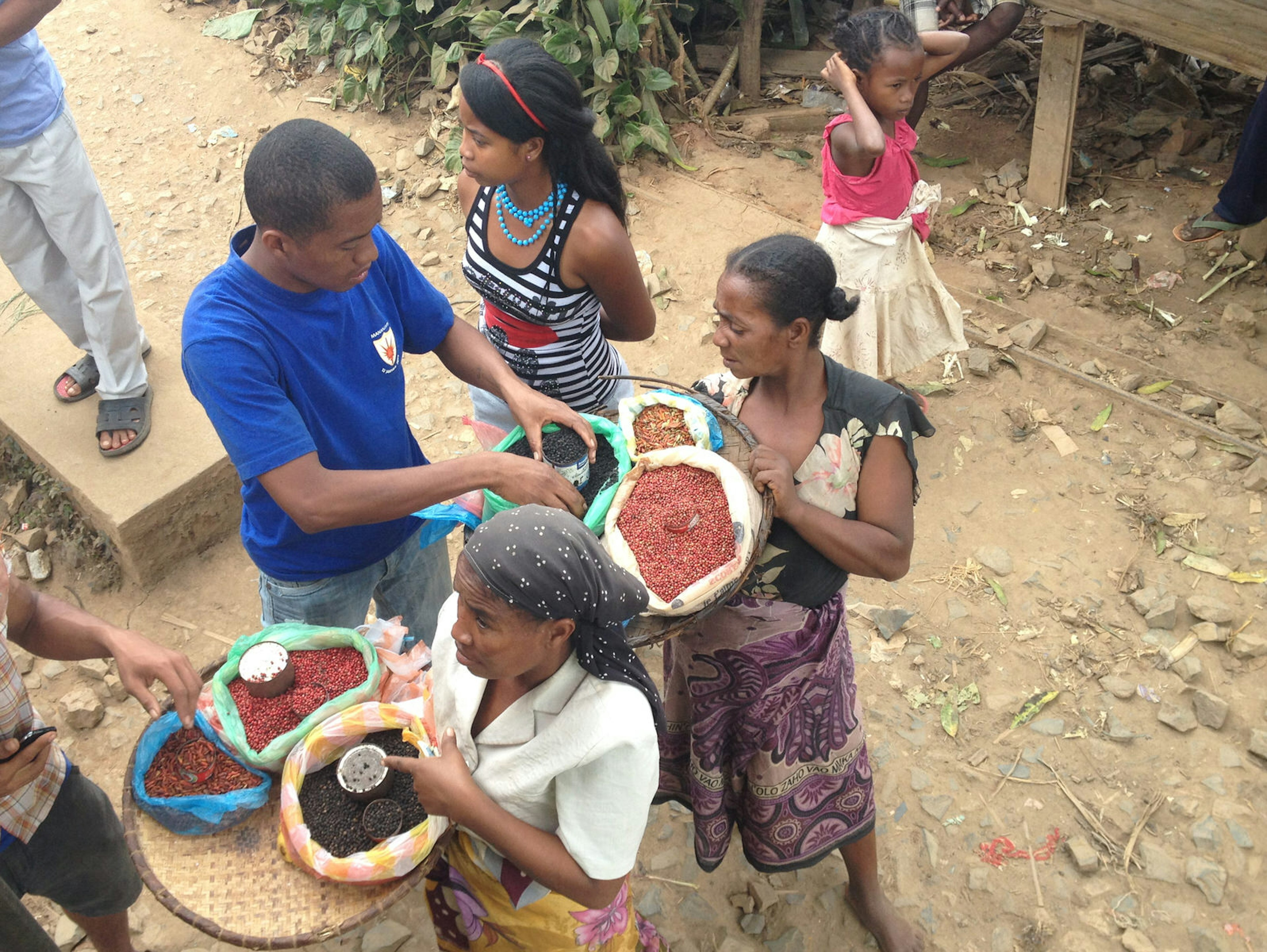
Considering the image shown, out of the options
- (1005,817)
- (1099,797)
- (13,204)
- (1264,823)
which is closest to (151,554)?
(13,204)

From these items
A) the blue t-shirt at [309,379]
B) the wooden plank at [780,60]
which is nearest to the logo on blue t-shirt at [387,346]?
the blue t-shirt at [309,379]

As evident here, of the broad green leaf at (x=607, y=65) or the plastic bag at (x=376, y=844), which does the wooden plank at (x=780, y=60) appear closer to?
the broad green leaf at (x=607, y=65)

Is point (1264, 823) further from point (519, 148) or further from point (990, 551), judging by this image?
point (519, 148)

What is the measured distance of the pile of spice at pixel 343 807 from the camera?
6.04 ft

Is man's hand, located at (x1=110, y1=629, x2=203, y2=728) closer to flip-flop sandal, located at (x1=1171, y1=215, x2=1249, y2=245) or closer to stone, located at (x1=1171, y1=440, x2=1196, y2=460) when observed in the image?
stone, located at (x1=1171, y1=440, x2=1196, y2=460)

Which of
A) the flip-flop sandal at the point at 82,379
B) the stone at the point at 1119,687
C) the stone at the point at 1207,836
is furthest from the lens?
the flip-flop sandal at the point at 82,379

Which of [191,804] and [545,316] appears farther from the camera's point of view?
[545,316]

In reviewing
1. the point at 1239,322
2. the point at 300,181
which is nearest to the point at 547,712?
the point at 300,181

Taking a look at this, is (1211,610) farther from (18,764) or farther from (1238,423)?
(18,764)

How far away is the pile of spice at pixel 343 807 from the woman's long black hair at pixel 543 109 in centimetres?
162

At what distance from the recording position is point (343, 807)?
6.21 feet

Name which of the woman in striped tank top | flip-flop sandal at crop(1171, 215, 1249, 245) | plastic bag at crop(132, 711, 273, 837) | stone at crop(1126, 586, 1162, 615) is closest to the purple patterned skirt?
the woman in striped tank top

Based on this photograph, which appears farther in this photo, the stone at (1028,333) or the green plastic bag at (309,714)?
the stone at (1028,333)

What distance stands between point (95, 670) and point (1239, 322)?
18.3 feet
